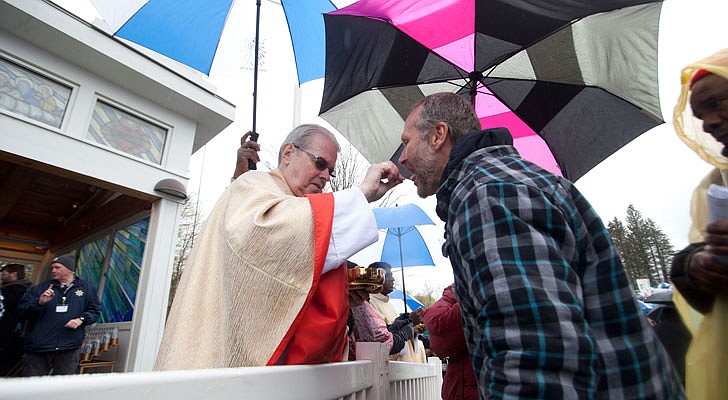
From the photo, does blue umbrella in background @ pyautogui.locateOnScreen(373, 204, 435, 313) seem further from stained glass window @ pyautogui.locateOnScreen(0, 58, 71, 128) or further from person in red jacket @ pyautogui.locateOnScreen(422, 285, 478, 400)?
stained glass window @ pyautogui.locateOnScreen(0, 58, 71, 128)

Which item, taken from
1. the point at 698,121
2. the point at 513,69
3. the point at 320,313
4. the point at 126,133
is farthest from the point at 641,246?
the point at 320,313

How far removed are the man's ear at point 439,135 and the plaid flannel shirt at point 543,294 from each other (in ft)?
1.52

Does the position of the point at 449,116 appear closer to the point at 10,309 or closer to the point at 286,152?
the point at 286,152

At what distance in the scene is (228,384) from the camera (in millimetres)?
677

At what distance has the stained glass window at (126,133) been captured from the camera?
548 cm

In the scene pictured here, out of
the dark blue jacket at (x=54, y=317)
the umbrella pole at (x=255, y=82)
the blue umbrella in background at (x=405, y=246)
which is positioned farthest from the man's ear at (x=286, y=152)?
the dark blue jacket at (x=54, y=317)

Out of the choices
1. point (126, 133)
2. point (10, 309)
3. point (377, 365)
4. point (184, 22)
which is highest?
point (126, 133)

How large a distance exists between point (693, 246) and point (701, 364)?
382mm

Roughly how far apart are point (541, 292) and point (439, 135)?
912 mm

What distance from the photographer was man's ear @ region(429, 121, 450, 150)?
1.59m

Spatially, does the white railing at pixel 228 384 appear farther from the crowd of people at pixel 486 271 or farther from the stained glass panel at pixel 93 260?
the stained glass panel at pixel 93 260

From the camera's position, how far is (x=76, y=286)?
5016 millimetres

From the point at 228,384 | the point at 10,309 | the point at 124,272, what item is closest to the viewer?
the point at 228,384

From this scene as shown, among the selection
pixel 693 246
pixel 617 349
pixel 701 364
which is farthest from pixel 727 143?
pixel 617 349
